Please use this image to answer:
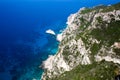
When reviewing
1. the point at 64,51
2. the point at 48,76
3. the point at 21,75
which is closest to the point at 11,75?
the point at 21,75

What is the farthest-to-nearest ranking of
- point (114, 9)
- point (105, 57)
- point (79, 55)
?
point (114, 9), point (79, 55), point (105, 57)

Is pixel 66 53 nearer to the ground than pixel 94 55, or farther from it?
farther from it

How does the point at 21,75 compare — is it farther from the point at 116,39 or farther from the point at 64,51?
the point at 116,39

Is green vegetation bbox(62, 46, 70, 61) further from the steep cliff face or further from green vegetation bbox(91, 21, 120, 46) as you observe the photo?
green vegetation bbox(91, 21, 120, 46)

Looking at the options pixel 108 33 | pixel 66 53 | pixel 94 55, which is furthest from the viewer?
pixel 66 53

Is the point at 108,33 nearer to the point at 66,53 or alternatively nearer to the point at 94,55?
the point at 94,55

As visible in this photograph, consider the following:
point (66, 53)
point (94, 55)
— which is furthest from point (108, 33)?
point (66, 53)

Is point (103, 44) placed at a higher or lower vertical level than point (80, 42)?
lower

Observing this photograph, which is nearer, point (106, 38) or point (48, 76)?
point (106, 38)
